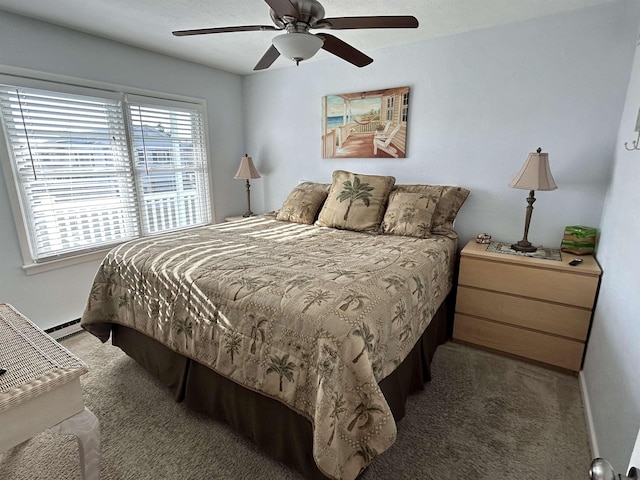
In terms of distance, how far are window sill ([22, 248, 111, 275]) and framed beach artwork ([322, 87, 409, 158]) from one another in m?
2.30

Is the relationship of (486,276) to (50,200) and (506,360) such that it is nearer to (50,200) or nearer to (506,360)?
(506,360)

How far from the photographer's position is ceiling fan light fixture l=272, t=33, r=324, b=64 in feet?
4.91

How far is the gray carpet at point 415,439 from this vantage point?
4.63ft

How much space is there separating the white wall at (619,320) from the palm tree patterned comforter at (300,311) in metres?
0.80

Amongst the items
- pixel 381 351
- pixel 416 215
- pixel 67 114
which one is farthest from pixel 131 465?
pixel 67 114

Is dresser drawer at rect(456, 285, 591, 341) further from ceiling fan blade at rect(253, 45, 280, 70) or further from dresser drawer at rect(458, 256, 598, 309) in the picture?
ceiling fan blade at rect(253, 45, 280, 70)

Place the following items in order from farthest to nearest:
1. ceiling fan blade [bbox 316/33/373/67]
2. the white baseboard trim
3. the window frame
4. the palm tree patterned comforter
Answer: the window frame
ceiling fan blade [bbox 316/33/373/67]
the white baseboard trim
the palm tree patterned comforter

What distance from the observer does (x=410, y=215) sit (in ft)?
8.20

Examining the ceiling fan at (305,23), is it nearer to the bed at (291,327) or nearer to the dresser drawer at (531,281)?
the bed at (291,327)

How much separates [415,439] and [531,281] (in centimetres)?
123

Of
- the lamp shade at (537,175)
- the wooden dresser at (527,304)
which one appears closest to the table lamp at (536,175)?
the lamp shade at (537,175)

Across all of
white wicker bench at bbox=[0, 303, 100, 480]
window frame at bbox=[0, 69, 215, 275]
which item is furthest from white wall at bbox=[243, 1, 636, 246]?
white wicker bench at bbox=[0, 303, 100, 480]

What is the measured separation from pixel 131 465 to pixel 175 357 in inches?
19.4

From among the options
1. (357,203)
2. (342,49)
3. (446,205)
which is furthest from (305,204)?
(342,49)
